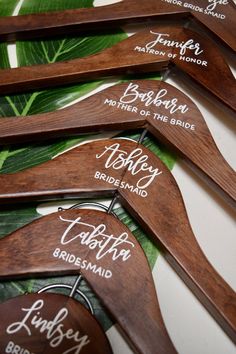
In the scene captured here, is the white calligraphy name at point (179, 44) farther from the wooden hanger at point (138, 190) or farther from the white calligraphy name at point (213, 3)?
the wooden hanger at point (138, 190)

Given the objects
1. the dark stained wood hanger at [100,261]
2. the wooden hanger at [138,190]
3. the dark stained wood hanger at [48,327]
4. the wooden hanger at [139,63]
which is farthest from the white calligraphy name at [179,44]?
the dark stained wood hanger at [48,327]

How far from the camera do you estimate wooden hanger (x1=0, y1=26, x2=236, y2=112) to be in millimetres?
781

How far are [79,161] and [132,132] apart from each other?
0.12 meters

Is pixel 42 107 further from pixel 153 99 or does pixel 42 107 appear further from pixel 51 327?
pixel 51 327

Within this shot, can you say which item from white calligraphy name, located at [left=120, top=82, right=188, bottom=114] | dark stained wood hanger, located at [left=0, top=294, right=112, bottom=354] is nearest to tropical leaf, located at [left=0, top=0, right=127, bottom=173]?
white calligraphy name, located at [left=120, top=82, right=188, bottom=114]

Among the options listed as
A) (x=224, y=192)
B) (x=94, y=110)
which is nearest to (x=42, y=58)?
(x=94, y=110)

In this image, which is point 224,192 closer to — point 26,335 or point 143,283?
point 143,283

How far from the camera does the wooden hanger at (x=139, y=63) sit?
2.56 feet

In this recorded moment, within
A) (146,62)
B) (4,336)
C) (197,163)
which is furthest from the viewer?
(146,62)

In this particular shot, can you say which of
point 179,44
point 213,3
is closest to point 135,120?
point 179,44

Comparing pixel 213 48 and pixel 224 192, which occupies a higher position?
pixel 213 48

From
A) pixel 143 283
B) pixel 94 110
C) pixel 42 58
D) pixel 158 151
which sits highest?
pixel 42 58

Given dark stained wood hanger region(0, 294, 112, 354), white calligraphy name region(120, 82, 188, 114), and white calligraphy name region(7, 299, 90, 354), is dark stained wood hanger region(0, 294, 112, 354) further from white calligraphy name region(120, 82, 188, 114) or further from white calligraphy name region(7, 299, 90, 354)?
white calligraphy name region(120, 82, 188, 114)

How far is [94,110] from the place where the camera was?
74cm
